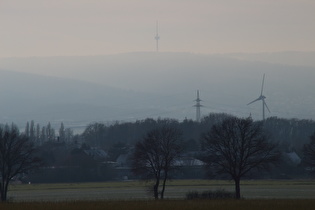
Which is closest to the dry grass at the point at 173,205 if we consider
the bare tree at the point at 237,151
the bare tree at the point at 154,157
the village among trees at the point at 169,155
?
the village among trees at the point at 169,155

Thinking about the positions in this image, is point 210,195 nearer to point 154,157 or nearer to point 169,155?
point 169,155

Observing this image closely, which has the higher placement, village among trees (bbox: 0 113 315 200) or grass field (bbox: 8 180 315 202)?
village among trees (bbox: 0 113 315 200)

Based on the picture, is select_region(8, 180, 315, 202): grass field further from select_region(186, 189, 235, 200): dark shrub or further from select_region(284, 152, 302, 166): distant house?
select_region(284, 152, 302, 166): distant house

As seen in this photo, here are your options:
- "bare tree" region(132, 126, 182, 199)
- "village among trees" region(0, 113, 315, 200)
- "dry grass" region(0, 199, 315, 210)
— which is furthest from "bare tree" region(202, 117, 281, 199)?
"dry grass" region(0, 199, 315, 210)

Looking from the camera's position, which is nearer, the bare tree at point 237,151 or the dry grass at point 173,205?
the dry grass at point 173,205

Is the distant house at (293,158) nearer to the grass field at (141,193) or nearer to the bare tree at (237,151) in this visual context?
the grass field at (141,193)

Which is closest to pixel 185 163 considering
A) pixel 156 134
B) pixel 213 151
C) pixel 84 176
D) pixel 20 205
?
pixel 84 176

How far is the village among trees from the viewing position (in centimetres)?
5916

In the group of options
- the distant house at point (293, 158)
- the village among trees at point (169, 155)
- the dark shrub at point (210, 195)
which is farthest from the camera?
the distant house at point (293, 158)

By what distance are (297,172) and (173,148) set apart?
3553 cm

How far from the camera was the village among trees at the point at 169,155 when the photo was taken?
59156 mm

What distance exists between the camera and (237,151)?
2346 inches

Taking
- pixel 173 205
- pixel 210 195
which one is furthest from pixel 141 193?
pixel 173 205

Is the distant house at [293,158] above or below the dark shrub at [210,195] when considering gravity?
above
